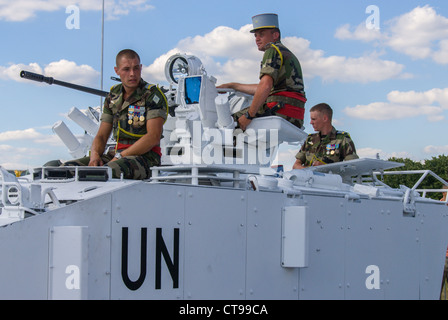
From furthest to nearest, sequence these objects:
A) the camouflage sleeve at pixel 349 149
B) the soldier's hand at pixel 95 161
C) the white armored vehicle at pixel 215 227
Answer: the camouflage sleeve at pixel 349 149, the soldier's hand at pixel 95 161, the white armored vehicle at pixel 215 227

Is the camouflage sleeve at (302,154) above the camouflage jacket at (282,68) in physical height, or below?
below

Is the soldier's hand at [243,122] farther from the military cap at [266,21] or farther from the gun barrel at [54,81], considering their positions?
the gun barrel at [54,81]

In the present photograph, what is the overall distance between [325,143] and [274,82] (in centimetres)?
155

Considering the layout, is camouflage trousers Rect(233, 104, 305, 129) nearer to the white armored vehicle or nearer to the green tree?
the white armored vehicle

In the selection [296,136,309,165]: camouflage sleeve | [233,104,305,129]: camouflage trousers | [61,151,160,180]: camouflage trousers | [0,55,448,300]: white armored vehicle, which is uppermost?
[233,104,305,129]: camouflage trousers

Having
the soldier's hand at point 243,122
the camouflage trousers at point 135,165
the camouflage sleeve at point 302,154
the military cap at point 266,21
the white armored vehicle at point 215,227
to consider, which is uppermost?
the military cap at point 266,21

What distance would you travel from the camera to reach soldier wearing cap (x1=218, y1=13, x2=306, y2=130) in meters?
7.72

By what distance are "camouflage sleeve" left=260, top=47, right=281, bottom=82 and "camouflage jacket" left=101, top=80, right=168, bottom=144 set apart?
4.73 ft

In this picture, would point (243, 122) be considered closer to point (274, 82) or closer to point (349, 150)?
point (274, 82)

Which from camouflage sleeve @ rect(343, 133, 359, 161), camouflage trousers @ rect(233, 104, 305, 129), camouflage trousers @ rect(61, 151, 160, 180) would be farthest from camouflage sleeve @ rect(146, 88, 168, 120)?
camouflage sleeve @ rect(343, 133, 359, 161)

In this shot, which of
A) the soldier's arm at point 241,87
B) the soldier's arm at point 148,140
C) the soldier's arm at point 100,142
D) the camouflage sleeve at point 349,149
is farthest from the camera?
the camouflage sleeve at point 349,149

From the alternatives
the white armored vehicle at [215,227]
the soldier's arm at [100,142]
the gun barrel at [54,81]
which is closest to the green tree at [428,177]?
the gun barrel at [54,81]

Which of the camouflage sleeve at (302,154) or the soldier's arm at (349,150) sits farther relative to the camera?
the camouflage sleeve at (302,154)

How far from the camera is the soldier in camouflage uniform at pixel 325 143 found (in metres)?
8.87
